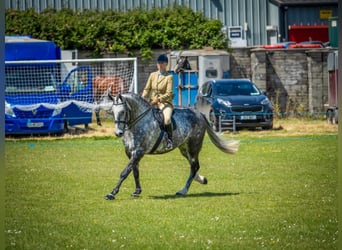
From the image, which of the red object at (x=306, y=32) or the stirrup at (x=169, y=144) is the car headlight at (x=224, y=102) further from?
the red object at (x=306, y=32)

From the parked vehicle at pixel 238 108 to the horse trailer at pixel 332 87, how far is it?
2.85 metres

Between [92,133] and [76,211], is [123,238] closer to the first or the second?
[76,211]

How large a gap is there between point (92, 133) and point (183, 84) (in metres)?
7.66

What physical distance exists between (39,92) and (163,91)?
15.6 meters

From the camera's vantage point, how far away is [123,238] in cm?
1073

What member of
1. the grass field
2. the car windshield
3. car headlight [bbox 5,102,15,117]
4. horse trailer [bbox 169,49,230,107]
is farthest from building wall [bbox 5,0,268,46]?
the grass field

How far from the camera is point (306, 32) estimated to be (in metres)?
48.8

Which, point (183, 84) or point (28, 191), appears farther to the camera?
point (183, 84)

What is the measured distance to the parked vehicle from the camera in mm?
30328

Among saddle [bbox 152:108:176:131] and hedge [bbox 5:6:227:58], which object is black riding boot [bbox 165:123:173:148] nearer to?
saddle [bbox 152:108:176:131]

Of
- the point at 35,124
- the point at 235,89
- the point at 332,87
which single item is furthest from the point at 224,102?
the point at 35,124

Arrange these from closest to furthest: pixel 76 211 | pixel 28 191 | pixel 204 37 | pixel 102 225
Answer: pixel 102 225 < pixel 76 211 < pixel 28 191 < pixel 204 37

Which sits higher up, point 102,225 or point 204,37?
point 204,37

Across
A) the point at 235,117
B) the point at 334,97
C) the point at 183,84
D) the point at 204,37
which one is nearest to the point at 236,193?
the point at 235,117
